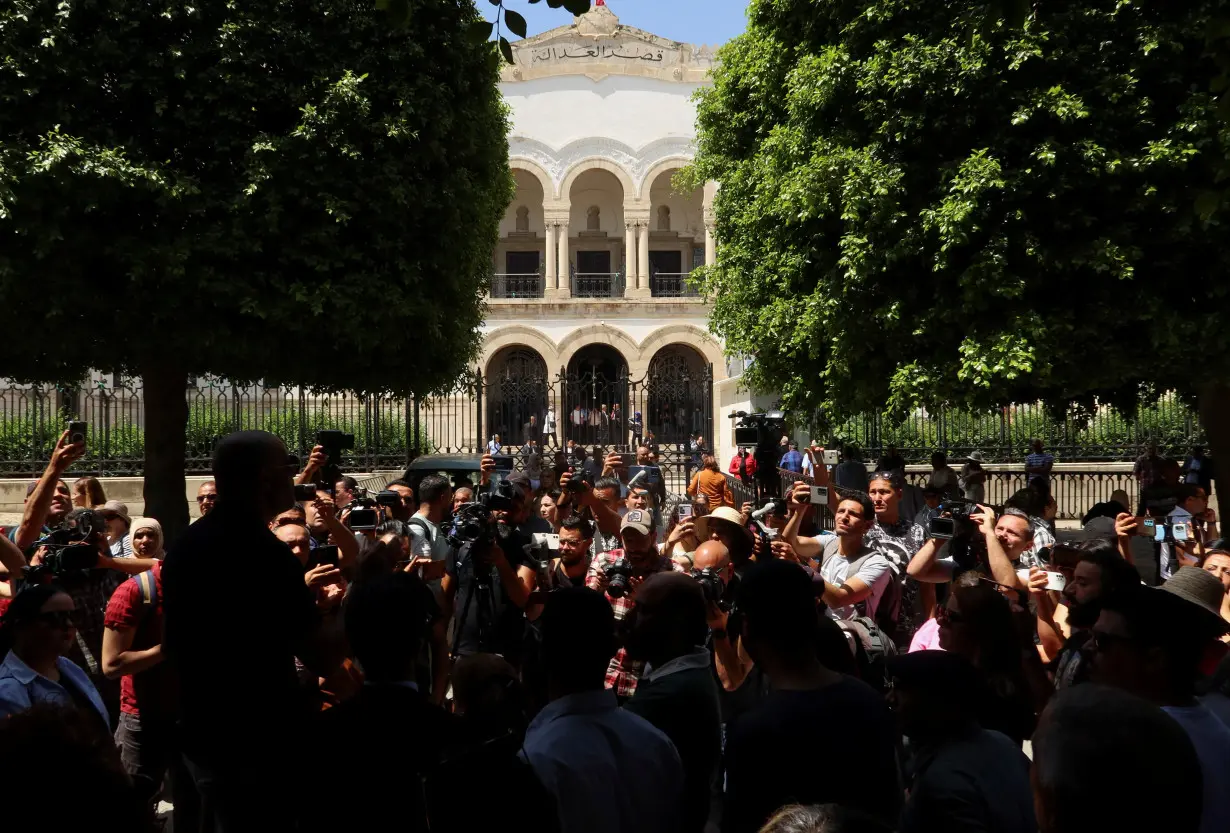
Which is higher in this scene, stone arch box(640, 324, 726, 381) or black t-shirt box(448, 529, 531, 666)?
stone arch box(640, 324, 726, 381)

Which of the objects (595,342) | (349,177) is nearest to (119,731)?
(349,177)

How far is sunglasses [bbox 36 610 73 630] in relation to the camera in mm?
3867

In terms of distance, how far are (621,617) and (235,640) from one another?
6.85 ft

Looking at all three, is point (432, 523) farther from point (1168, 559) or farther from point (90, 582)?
point (1168, 559)

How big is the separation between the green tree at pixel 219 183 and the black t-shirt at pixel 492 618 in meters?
5.89

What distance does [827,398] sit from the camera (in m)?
13.6

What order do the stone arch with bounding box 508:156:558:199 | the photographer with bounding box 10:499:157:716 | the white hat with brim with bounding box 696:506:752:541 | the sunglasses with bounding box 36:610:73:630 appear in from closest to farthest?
the sunglasses with bounding box 36:610:73:630
the photographer with bounding box 10:499:157:716
the white hat with brim with bounding box 696:506:752:541
the stone arch with bounding box 508:156:558:199

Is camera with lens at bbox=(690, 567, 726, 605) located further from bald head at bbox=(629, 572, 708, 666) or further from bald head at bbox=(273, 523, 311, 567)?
bald head at bbox=(273, 523, 311, 567)

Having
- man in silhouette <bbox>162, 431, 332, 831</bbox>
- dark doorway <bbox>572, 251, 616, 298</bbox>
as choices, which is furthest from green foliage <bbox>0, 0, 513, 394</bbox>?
dark doorway <bbox>572, 251, 616, 298</bbox>

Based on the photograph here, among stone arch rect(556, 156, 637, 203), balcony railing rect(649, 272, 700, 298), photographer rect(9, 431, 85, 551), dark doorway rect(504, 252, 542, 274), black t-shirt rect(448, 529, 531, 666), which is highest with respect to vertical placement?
stone arch rect(556, 156, 637, 203)

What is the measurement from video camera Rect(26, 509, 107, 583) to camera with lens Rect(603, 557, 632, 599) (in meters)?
2.16

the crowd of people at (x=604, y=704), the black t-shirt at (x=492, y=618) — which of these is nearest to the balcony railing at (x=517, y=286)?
the black t-shirt at (x=492, y=618)

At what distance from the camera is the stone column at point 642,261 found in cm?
3556

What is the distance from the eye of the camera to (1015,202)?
10.6m
